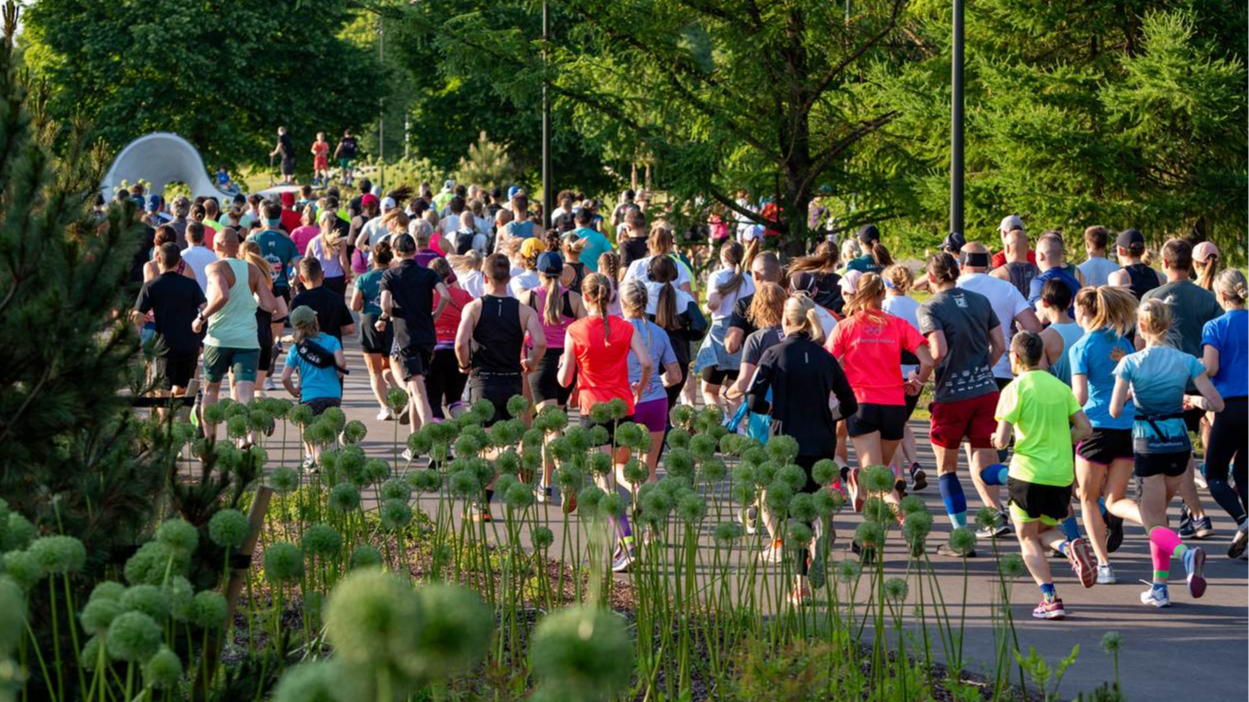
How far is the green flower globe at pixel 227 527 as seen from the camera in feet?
14.8

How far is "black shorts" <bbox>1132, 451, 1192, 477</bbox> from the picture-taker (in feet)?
34.6

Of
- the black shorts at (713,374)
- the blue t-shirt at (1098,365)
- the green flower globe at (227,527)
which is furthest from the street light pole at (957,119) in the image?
the green flower globe at (227,527)

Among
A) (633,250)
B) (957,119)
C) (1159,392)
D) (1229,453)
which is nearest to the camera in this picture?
(1159,392)

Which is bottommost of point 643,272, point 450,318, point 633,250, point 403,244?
point 450,318

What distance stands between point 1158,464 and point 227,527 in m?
7.41

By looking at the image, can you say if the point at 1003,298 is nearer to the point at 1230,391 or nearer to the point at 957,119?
the point at 1230,391

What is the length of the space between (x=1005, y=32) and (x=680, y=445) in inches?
547

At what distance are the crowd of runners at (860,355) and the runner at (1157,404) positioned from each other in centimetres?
1

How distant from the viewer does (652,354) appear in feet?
38.9

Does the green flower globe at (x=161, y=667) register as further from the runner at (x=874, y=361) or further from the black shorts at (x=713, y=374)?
the black shorts at (x=713, y=374)

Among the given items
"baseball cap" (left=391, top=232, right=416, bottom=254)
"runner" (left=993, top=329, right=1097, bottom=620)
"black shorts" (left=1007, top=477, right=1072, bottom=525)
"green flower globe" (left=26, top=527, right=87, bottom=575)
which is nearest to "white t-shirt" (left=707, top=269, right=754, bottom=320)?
"baseball cap" (left=391, top=232, right=416, bottom=254)

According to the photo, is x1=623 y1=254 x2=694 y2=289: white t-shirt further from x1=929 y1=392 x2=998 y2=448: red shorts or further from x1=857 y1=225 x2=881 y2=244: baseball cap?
x1=929 y1=392 x2=998 y2=448: red shorts

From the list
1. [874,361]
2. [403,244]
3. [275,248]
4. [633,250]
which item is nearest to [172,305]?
[403,244]

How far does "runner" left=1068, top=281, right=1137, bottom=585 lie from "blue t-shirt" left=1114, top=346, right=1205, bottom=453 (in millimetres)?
125
